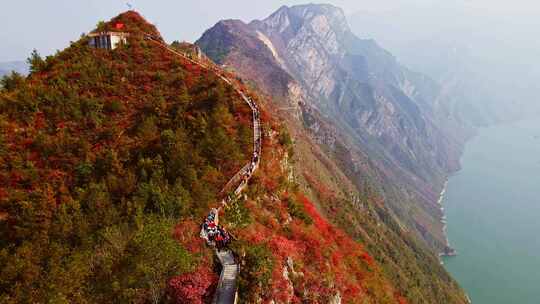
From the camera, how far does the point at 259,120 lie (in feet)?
145

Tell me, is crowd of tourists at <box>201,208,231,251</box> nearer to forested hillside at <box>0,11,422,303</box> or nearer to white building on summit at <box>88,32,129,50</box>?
forested hillside at <box>0,11,422,303</box>

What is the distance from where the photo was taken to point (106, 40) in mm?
59031

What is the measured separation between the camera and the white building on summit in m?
58.9

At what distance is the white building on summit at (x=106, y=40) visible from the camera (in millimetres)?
58906

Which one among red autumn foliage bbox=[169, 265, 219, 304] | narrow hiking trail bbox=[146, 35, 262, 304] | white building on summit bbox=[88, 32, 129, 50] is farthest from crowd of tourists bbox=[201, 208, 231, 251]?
white building on summit bbox=[88, 32, 129, 50]

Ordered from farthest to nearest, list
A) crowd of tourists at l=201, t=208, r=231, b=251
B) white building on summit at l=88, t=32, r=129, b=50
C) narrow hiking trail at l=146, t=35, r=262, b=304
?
1. white building on summit at l=88, t=32, r=129, b=50
2. crowd of tourists at l=201, t=208, r=231, b=251
3. narrow hiking trail at l=146, t=35, r=262, b=304

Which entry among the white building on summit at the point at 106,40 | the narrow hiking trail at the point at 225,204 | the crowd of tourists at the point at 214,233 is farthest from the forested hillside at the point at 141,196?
the white building on summit at the point at 106,40

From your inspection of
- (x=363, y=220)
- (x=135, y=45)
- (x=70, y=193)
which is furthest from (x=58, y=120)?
(x=363, y=220)

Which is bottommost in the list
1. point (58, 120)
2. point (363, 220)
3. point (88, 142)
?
point (363, 220)

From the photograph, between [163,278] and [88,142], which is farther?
[88,142]

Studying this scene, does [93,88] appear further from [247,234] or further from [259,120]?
[247,234]

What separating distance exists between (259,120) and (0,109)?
32.7 m

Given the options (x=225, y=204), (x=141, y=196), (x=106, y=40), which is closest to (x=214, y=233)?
(x=225, y=204)

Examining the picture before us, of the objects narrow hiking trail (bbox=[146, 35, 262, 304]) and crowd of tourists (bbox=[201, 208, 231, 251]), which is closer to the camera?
narrow hiking trail (bbox=[146, 35, 262, 304])
